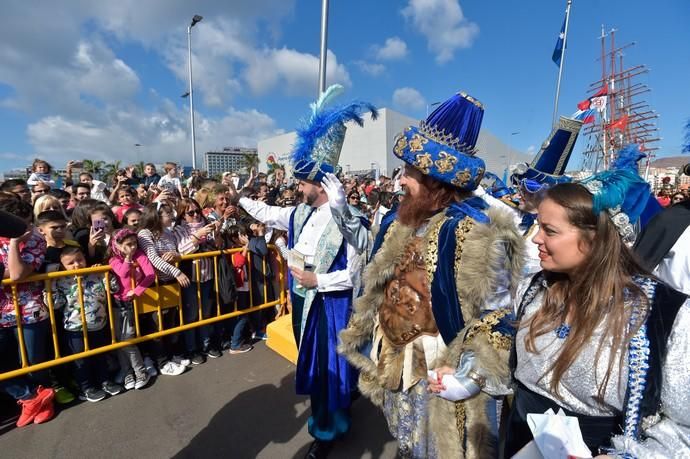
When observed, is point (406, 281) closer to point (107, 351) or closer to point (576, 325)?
point (576, 325)

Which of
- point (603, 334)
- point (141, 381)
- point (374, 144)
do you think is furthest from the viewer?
point (374, 144)

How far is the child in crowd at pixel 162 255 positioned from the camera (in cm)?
361

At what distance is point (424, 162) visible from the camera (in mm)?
1657

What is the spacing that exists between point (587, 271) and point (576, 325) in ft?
0.64

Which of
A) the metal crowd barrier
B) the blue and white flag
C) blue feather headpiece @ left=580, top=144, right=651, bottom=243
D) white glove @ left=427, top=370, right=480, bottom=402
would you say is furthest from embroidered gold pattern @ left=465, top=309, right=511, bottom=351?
the blue and white flag

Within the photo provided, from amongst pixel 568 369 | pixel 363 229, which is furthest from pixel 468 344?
pixel 363 229

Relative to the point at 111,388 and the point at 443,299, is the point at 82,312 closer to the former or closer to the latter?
the point at 111,388

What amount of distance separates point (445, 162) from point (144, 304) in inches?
135

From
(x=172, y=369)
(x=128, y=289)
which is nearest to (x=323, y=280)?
(x=128, y=289)

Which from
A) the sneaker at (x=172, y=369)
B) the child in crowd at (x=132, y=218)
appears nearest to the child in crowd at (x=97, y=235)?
the child in crowd at (x=132, y=218)

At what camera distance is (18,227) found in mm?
1729

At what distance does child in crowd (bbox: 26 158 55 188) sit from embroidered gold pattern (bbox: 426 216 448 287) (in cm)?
752

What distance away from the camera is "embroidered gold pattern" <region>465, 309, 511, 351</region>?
1431mm

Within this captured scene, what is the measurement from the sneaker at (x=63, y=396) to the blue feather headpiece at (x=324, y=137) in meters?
2.95
